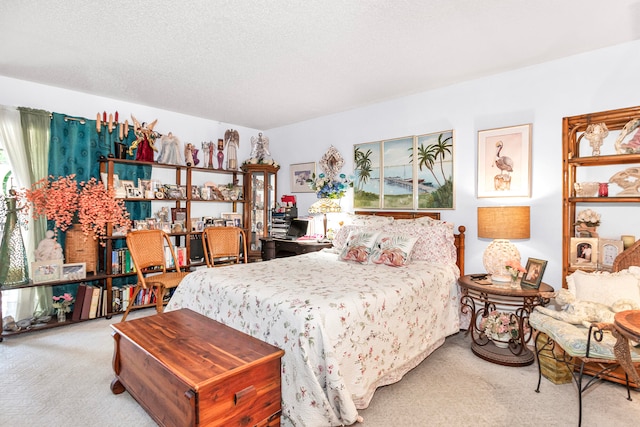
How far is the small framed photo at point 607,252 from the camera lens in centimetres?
259

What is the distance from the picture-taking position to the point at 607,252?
2627mm

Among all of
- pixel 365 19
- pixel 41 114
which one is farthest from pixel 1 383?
pixel 365 19

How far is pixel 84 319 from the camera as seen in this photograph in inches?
140

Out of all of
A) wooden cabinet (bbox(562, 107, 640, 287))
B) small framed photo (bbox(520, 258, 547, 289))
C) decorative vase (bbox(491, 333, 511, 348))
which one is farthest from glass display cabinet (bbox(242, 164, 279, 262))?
wooden cabinet (bbox(562, 107, 640, 287))

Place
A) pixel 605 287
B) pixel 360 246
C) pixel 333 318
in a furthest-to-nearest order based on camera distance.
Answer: pixel 360 246 → pixel 605 287 → pixel 333 318

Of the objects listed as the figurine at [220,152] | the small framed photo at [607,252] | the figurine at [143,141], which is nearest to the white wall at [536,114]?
the small framed photo at [607,252]

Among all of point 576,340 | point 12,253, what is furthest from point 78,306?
point 576,340

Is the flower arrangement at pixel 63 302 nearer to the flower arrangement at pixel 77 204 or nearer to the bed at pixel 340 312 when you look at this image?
the flower arrangement at pixel 77 204

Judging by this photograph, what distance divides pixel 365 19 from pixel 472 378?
269 centimetres

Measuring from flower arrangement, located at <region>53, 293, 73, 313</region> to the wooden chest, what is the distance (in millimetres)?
1912

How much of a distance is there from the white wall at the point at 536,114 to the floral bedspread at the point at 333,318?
0.86 m

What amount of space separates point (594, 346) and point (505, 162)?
5.99 feet

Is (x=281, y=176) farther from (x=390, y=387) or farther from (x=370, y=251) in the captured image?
(x=390, y=387)

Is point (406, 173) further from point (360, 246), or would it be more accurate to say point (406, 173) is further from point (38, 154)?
point (38, 154)
